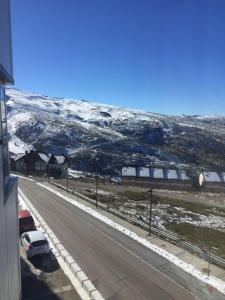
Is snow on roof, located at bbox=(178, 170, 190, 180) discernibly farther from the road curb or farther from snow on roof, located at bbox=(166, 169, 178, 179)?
the road curb

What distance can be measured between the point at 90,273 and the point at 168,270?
13.9ft

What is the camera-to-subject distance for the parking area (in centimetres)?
1638

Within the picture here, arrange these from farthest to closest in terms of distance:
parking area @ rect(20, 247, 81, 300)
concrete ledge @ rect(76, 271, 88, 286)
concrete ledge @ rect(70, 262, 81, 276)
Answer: concrete ledge @ rect(70, 262, 81, 276) < concrete ledge @ rect(76, 271, 88, 286) < parking area @ rect(20, 247, 81, 300)

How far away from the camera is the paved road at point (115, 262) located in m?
16.6

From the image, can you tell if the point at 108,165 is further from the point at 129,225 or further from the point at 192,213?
the point at 129,225

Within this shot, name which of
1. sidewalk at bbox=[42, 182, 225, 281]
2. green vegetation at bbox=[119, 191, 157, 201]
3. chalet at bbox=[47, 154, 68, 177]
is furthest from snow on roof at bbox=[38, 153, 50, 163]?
sidewalk at bbox=[42, 182, 225, 281]

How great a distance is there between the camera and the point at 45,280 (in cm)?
1811

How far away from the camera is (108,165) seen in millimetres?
134000

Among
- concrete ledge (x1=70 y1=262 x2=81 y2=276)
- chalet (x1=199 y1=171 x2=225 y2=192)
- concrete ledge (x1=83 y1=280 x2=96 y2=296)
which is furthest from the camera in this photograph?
chalet (x1=199 y1=171 x2=225 y2=192)

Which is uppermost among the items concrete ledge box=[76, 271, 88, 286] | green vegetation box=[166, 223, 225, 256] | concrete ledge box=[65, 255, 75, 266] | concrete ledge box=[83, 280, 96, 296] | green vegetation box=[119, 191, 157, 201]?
concrete ledge box=[65, 255, 75, 266]

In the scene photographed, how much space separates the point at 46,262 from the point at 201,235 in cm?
1910

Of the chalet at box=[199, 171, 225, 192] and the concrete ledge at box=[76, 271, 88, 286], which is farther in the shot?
the chalet at box=[199, 171, 225, 192]

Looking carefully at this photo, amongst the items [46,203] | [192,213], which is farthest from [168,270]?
[192,213]

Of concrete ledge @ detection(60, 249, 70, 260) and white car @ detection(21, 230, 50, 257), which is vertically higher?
white car @ detection(21, 230, 50, 257)
